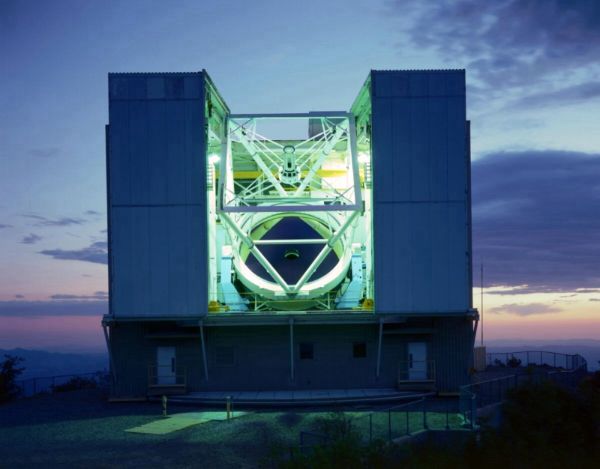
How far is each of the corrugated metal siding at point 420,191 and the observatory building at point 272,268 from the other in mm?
46

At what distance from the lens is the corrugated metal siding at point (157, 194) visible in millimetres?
30422

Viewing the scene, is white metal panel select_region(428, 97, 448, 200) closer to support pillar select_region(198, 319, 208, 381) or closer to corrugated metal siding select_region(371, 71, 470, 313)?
corrugated metal siding select_region(371, 71, 470, 313)

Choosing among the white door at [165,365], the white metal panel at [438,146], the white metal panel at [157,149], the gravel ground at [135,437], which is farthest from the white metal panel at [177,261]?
the white metal panel at [438,146]

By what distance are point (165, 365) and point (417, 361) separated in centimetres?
1133

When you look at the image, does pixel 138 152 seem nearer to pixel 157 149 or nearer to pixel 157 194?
pixel 157 149

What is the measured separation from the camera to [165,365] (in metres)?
31.3

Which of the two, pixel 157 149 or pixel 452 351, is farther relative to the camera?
pixel 452 351

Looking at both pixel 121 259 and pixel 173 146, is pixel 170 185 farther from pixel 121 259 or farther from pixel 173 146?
pixel 121 259

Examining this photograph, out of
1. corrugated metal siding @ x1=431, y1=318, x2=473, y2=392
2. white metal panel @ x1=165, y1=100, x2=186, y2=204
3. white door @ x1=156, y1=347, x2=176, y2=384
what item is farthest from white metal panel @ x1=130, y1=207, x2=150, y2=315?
corrugated metal siding @ x1=431, y1=318, x2=473, y2=392

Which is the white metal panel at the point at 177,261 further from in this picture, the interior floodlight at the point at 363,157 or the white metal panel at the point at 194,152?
the interior floodlight at the point at 363,157

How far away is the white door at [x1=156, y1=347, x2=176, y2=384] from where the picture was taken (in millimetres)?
31219

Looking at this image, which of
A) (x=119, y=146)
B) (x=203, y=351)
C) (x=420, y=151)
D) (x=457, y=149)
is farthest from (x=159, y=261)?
(x=457, y=149)

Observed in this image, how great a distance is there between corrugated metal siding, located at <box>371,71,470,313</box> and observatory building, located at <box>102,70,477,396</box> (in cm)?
5

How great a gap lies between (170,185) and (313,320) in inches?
341
